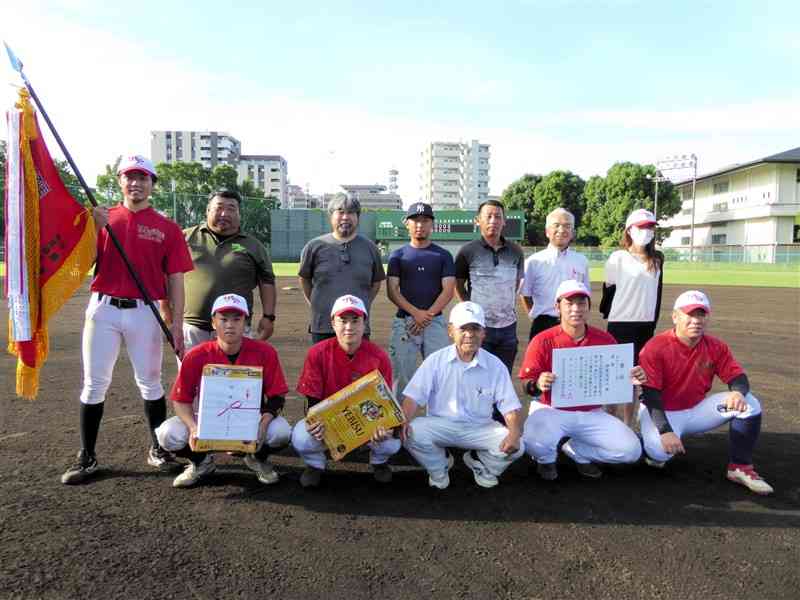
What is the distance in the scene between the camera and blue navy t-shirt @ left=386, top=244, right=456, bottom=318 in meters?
4.99

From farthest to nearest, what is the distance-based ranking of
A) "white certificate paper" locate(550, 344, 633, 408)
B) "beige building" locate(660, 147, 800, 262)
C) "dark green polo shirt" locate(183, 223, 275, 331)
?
"beige building" locate(660, 147, 800, 262)
"dark green polo shirt" locate(183, 223, 275, 331)
"white certificate paper" locate(550, 344, 633, 408)

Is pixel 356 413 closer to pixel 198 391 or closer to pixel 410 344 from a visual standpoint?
pixel 198 391

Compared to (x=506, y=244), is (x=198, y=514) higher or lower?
lower

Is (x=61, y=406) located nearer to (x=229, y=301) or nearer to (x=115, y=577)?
(x=229, y=301)

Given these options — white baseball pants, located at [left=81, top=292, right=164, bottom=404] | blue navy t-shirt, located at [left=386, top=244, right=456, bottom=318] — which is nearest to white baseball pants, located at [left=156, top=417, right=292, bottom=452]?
white baseball pants, located at [left=81, top=292, right=164, bottom=404]

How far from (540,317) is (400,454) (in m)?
1.75

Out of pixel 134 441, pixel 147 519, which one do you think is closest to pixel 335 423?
pixel 147 519

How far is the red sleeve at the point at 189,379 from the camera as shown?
395 centimetres

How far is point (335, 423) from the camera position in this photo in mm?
3885

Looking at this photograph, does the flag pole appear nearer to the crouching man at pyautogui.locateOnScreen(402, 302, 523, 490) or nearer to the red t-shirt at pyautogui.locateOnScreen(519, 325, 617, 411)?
the crouching man at pyautogui.locateOnScreen(402, 302, 523, 490)

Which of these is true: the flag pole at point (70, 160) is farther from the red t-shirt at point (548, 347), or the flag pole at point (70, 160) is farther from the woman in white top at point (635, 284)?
the woman in white top at point (635, 284)

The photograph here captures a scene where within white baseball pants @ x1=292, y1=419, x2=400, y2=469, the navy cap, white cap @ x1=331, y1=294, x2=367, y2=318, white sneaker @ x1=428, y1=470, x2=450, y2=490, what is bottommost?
white sneaker @ x1=428, y1=470, x2=450, y2=490

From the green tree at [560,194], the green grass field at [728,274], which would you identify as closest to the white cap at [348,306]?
the green grass field at [728,274]

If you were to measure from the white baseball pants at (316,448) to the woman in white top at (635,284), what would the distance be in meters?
2.25
